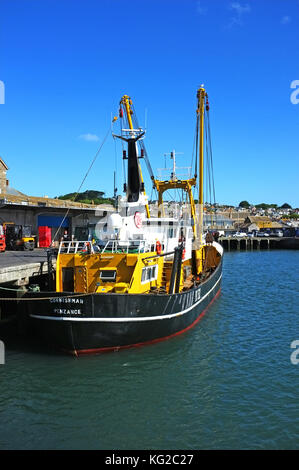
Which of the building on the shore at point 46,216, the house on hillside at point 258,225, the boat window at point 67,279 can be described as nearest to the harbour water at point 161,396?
the boat window at point 67,279

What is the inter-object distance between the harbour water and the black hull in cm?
53

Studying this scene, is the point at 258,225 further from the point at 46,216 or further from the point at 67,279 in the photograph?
the point at 67,279

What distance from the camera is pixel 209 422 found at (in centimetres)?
990

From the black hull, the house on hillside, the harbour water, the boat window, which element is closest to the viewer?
the harbour water

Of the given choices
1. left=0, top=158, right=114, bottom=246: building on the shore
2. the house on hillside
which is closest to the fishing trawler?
left=0, top=158, right=114, bottom=246: building on the shore

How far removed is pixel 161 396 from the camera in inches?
448

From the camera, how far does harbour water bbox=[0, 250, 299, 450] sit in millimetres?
9188

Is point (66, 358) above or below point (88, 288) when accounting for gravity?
below

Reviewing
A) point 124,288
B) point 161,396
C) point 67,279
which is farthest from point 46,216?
point 161,396

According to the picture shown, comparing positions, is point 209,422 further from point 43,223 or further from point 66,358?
point 43,223

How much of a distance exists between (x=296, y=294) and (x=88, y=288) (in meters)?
18.2

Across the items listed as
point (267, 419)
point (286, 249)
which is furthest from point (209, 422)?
point (286, 249)

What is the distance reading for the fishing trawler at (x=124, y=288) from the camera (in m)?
13.4

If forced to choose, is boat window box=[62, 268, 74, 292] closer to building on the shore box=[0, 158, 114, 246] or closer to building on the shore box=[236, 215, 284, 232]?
building on the shore box=[0, 158, 114, 246]
